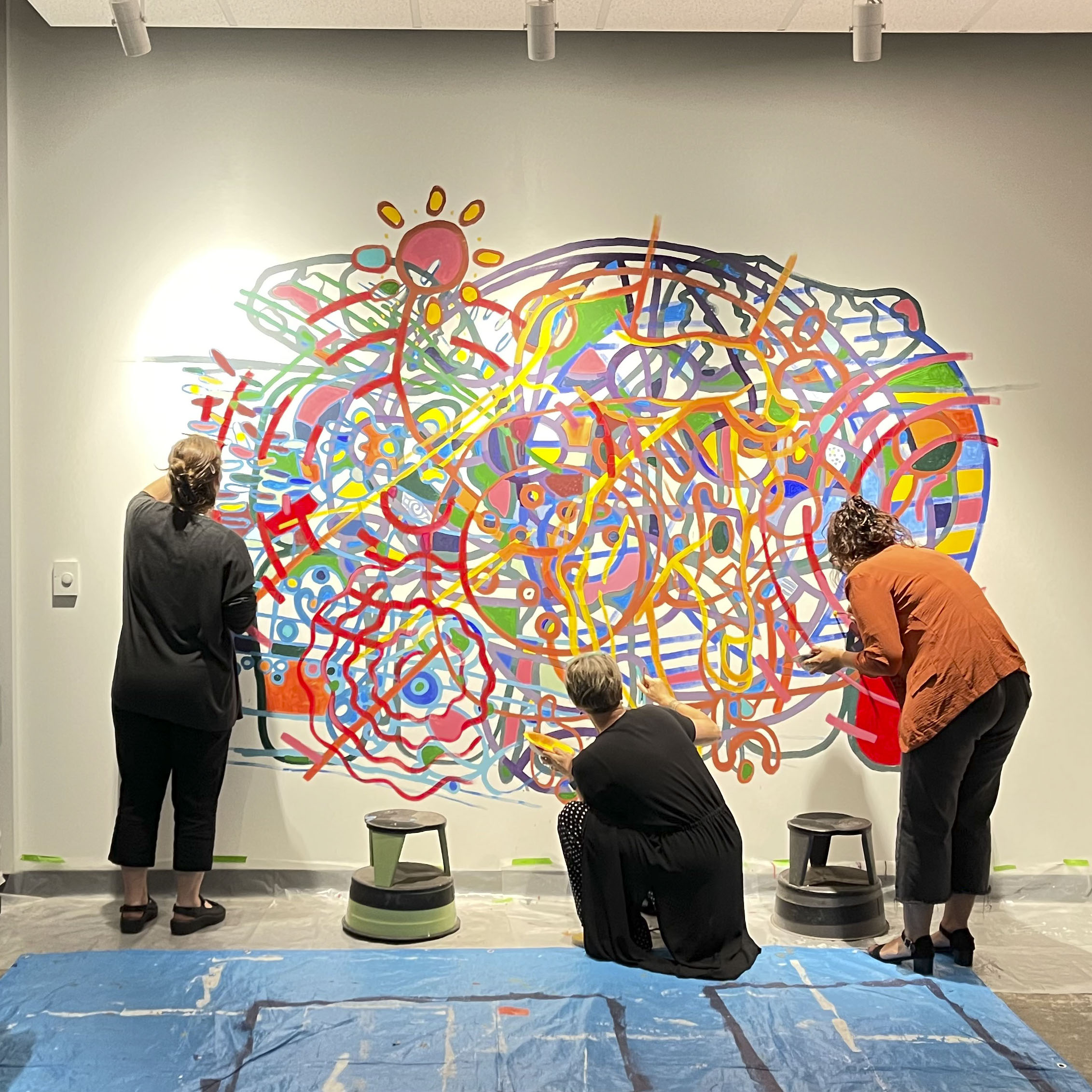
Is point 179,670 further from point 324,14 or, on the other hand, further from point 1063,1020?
point 1063,1020

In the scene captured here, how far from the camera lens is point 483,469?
3.51 meters

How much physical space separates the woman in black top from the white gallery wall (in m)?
0.30

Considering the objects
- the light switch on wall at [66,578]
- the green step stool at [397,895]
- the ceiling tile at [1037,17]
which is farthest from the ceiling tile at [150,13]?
the green step stool at [397,895]

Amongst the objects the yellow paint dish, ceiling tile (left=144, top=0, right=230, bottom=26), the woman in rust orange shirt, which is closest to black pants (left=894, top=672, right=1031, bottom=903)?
the woman in rust orange shirt

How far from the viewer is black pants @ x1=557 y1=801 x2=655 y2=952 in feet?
9.78

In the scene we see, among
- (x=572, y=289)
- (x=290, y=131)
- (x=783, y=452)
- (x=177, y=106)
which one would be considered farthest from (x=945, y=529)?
(x=177, y=106)

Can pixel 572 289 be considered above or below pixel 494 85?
below

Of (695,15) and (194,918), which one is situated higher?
(695,15)

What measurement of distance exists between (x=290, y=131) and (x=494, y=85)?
2.08 feet

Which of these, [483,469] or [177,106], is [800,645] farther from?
[177,106]

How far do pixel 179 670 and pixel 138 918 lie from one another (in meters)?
0.71

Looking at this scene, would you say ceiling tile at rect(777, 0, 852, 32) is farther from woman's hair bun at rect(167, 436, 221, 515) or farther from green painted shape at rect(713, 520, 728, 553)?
woman's hair bun at rect(167, 436, 221, 515)

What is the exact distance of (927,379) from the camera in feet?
11.7

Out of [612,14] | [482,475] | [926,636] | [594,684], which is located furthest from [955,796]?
[612,14]
